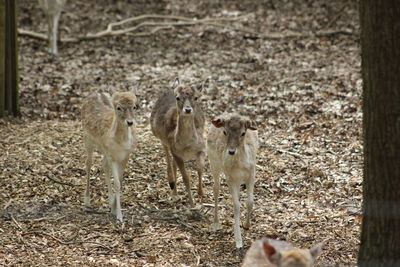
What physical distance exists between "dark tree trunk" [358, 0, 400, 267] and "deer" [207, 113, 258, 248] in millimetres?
2055

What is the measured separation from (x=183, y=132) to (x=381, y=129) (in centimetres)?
384

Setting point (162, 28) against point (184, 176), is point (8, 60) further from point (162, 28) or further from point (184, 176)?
point (162, 28)

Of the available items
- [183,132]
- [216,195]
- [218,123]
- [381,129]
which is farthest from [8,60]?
[381,129]

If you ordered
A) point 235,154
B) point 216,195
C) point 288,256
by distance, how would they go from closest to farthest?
point 288,256, point 235,154, point 216,195

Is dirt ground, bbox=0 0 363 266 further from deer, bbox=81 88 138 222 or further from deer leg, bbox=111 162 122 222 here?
deer, bbox=81 88 138 222

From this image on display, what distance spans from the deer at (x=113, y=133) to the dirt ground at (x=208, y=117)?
0.94 ft

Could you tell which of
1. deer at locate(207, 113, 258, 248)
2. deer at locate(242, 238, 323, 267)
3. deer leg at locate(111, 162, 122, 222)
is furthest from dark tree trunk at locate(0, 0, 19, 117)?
deer at locate(242, 238, 323, 267)

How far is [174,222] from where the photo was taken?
27.0 feet

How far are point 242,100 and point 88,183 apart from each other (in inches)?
195

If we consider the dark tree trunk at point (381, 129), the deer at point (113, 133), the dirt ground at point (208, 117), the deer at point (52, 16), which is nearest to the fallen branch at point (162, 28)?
the dirt ground at point (208, 117)

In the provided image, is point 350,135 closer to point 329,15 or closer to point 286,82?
point 286,82

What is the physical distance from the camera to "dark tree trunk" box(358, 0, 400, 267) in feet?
17.0

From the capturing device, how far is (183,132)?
8.77 m

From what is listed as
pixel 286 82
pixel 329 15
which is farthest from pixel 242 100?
pixel 329 15
